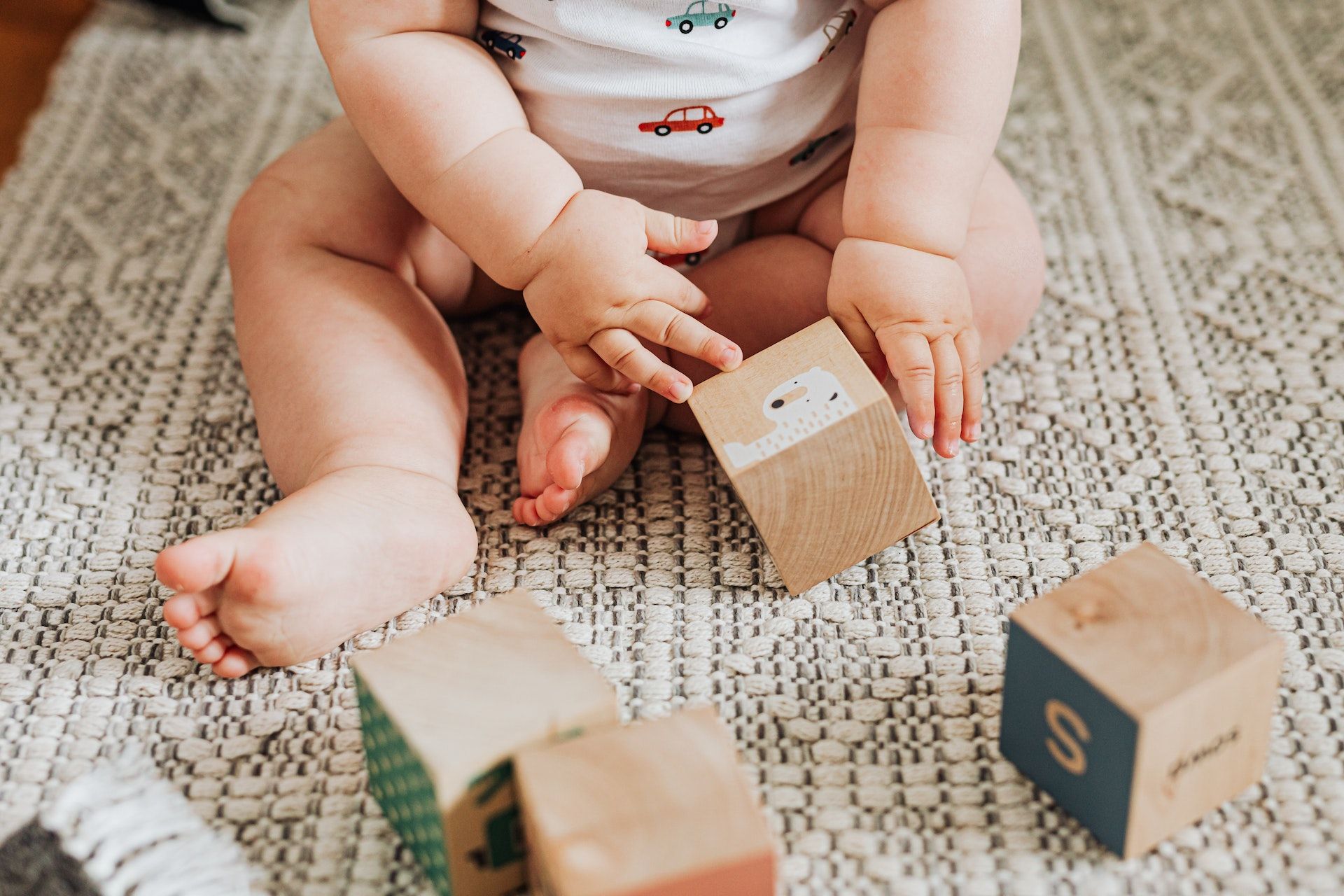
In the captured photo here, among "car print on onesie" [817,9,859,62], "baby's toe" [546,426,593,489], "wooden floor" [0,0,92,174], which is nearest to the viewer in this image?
"baby's toe" [546,426,593,489]

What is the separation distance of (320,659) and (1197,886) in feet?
1.28

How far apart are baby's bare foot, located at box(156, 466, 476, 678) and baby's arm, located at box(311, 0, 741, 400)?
0.38 feet

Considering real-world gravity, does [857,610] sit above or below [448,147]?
below

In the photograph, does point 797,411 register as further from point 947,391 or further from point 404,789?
point 404,789

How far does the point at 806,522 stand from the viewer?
0.61 meters

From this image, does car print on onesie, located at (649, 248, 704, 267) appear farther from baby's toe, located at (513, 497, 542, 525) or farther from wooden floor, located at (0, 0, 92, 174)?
wooden floor, located at (0, 0, 92, 174)

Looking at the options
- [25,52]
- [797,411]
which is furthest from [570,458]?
[25,52]

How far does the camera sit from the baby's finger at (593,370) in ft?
2.16

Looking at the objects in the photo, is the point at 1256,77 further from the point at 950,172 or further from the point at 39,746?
the point at 39,746

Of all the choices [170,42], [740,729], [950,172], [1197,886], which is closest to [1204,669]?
[1197,886]

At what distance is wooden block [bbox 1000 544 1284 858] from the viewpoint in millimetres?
457

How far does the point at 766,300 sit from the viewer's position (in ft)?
2.35

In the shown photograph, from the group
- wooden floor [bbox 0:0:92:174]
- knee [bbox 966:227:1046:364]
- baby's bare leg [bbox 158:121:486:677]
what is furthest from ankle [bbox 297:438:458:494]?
wooden floor [bbox 0:0:92:174]

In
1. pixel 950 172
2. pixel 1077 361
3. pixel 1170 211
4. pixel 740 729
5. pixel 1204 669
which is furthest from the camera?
pixel 1170 211
